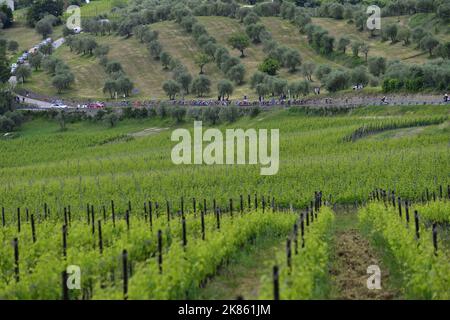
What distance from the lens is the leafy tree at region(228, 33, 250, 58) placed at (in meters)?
121

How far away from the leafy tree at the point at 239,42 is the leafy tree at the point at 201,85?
80.0ft

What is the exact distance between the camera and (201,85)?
96.6 metres

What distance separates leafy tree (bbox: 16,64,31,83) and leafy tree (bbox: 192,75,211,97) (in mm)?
28557

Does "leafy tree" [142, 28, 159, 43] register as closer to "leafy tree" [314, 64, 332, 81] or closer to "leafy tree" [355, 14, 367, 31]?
"leafy tree" [355, 14, 367, 31]

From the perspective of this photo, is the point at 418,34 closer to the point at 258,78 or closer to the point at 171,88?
the point at 258,78

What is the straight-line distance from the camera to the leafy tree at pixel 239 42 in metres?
121

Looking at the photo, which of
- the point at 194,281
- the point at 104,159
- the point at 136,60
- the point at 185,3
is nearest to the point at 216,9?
the point at 185,3

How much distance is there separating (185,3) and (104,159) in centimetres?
10728

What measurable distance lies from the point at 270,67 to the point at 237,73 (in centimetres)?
579

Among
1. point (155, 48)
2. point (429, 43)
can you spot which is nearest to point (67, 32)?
point (155, 48)

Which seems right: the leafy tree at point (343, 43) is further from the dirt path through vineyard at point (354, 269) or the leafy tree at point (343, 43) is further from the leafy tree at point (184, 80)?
the dirt path through vineyard at point (354, 269)

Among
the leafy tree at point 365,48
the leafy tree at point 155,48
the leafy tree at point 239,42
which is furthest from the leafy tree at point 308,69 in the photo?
the leafy tree at point 155,48

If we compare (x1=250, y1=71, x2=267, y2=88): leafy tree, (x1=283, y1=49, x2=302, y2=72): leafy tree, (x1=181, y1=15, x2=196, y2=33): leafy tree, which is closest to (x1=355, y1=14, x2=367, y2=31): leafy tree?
(x1=283, y1=49, x2=302, y2=72): leafy tree
